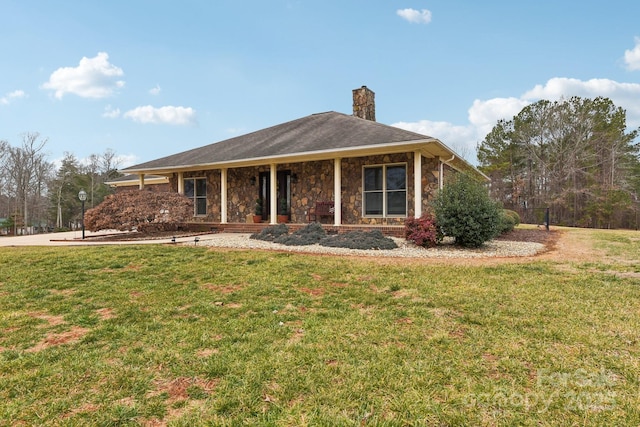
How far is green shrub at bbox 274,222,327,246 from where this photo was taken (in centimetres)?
900

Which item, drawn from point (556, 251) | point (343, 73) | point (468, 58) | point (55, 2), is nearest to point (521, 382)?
point (556, 251)

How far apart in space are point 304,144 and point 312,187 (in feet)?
5.32

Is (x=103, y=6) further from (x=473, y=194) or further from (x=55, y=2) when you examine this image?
(x=473, y=194)

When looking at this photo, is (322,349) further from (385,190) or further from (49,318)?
(385,190)

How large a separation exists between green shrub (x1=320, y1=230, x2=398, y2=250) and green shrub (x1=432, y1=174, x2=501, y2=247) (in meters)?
1.43

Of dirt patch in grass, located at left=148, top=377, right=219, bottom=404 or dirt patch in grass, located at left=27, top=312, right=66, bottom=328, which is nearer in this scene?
dirt patch in grass, located at left=148, top=377, right=219, bottom=404

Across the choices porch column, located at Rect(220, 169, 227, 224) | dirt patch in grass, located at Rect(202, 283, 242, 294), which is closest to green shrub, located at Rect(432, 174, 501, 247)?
dirt patch in grass, located at Rect(202, 283, 242, 294)

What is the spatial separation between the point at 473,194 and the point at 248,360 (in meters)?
7.30

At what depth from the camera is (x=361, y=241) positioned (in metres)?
8.50

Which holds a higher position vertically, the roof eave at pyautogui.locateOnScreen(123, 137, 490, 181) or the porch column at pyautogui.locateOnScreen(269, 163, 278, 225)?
the roof eave at pyautogui.locateOnScreen(123, 137, 490, 181)

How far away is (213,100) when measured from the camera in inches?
666

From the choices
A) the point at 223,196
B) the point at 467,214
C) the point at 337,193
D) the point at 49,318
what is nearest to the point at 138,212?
the point at 223,196

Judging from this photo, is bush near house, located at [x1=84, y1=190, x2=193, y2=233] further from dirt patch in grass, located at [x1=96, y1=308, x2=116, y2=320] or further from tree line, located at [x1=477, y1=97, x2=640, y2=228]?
tree line, located at [x1=477, y1=97, x2=640, y2=228]

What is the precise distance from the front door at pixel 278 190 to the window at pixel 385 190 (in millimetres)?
3132
